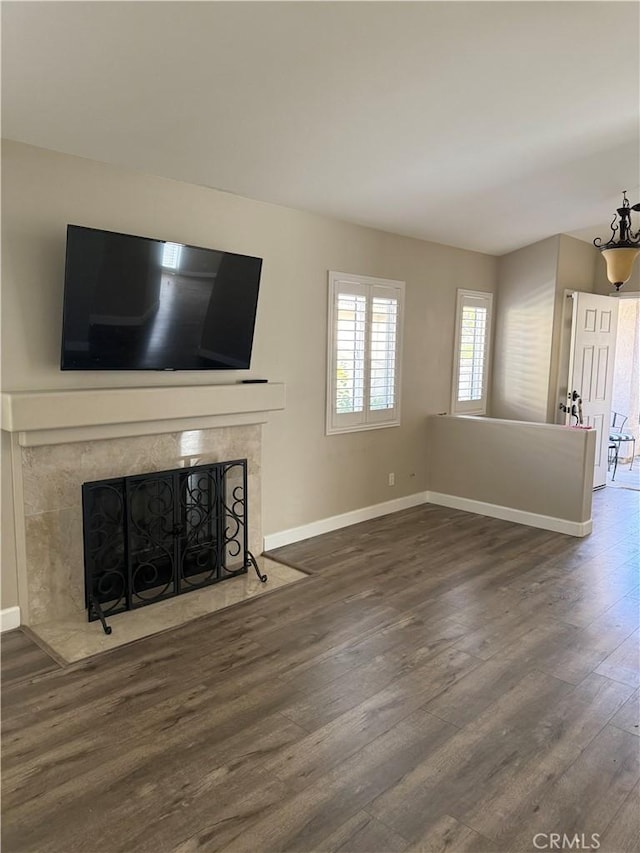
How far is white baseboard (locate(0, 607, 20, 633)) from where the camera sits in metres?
3.03

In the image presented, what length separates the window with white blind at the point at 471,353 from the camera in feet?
19.6

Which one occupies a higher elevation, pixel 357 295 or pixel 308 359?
pixel 357 295

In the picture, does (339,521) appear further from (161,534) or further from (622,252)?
(622,252)

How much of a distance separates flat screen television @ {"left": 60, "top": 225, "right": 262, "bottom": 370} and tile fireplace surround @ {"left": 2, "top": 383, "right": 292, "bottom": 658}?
0.21m

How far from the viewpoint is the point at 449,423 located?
5.63m

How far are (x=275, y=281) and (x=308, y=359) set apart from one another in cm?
65

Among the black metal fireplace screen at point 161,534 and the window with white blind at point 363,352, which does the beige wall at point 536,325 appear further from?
the black metal fireplace screen at point 161,534

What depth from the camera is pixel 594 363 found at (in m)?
6.40

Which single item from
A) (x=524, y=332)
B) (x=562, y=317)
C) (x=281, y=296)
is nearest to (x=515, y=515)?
(x=524, y=332)

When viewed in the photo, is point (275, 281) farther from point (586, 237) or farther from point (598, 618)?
point (586, 237)

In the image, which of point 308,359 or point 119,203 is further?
point 308,359

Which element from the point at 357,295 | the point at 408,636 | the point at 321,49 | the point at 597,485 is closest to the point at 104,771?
the point at 408,636

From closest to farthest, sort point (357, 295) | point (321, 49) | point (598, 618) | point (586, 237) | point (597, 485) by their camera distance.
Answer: point (321, 49)
point (598, 618)
point (357, 295)
point (586, 237)
point (597, 485)

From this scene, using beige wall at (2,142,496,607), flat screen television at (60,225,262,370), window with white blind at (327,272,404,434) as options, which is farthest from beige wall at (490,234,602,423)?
flat screen television at (60,225,262,370)
